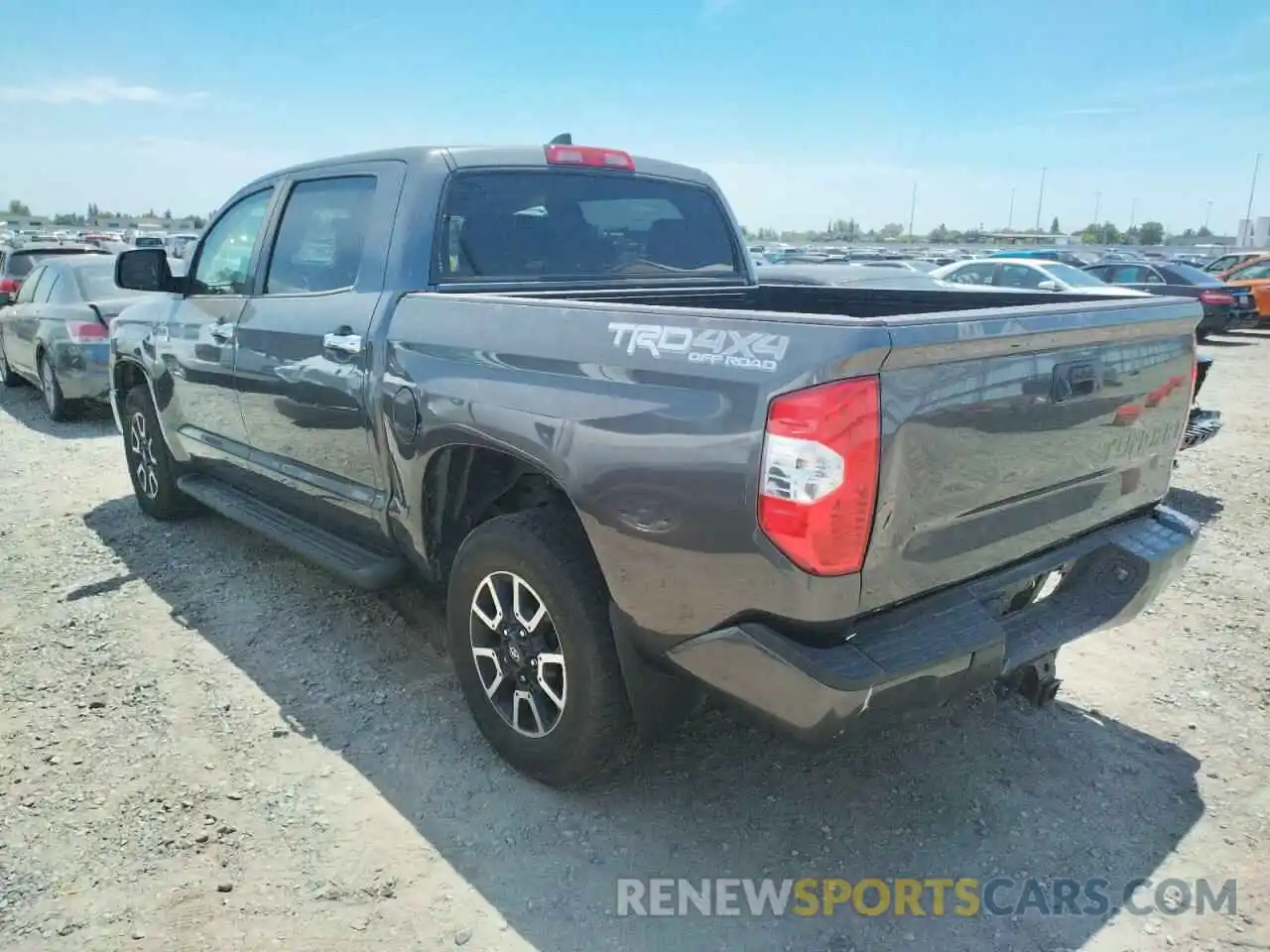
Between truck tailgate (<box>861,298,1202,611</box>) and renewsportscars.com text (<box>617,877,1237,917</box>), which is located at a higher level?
truck tailgate (<box>861,298,1202,611</box>)

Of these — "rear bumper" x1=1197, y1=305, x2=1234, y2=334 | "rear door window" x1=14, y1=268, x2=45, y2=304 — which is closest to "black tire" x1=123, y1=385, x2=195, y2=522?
"rear door window" x1=14, y1=268, x2=45, y2=304

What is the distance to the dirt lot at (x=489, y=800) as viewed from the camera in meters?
2.50

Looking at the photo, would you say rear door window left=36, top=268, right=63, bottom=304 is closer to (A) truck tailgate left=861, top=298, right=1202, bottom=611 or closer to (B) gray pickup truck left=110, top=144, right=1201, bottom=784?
(B) gray pickup truck left=110, top=144, right=1201, bottom=784

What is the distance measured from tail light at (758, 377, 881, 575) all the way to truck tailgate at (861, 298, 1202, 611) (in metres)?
0.05

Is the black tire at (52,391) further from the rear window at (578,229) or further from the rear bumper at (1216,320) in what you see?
the rear bumper at (1216,320)

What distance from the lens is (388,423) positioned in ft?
11.0

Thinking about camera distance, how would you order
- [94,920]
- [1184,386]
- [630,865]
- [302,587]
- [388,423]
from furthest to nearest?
1. [302,587]
2. [388,423]
3. [1184,386]
4. [630,865]
5. [94,920]

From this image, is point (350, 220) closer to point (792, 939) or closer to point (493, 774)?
point (493, 774)

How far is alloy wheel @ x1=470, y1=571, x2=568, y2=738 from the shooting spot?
2.89 meters

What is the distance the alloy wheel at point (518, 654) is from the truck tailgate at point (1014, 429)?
1075mm

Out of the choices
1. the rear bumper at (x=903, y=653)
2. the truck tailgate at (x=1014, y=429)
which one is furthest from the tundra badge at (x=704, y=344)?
the rear bumper at (x=903, y=653)

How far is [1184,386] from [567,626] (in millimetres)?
2191

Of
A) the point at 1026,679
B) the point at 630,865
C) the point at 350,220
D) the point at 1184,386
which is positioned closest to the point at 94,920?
the point at 630,865

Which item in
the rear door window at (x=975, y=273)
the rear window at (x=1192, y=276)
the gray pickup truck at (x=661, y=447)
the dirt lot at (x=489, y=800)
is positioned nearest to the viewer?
the gray pickup truck at (x=661, y=447)
